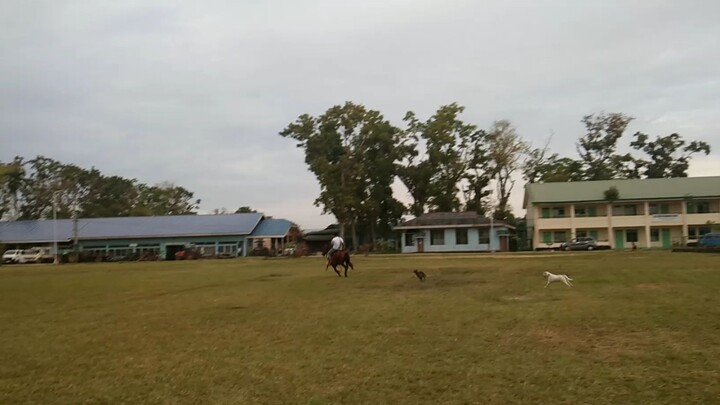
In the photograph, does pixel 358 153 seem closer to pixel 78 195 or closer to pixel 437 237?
pixel 437 237

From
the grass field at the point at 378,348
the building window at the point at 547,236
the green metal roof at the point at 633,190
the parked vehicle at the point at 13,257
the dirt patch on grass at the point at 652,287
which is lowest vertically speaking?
the grass field at the point at 378,348

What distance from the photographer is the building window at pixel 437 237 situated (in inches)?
2552

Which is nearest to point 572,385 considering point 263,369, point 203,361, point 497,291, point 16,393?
point 263,369

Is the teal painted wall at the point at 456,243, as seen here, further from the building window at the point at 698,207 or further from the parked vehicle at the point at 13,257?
the parked vehicle at the point at 13,257

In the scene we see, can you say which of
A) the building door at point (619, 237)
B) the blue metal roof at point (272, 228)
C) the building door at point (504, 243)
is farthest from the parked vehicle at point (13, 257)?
the building door at point (619, 237)

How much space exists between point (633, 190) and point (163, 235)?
52.1 meters

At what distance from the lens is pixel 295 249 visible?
196 feet

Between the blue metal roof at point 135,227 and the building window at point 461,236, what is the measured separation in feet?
76.5

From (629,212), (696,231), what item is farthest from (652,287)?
(696,231)

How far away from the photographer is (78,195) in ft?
291

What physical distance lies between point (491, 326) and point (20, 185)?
86.1 metres

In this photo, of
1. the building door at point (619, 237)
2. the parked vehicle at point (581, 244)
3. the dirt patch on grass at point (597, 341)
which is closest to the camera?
the dirt patch on grass at point (597, 341)

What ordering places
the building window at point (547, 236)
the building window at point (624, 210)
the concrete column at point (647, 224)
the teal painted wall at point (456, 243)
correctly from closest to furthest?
the concrete column at point (647, 224)
the building window at point (624, 210)
the building window at point (547, 236)
the teal painted wall at point (456, 243)

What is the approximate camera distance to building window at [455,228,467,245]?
64250 mm
